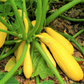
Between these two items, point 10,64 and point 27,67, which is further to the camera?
point 10,64

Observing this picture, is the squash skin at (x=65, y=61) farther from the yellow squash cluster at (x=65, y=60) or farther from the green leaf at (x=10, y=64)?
the green leaf at (x=10, y=64)

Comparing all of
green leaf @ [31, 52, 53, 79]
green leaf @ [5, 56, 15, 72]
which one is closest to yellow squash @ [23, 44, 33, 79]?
green leaf @ [31, 52, 53, 79]

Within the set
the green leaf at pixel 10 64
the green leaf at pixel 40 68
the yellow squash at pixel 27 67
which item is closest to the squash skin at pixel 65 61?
the green leaf at pixel 40 68

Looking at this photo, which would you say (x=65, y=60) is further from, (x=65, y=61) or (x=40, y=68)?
(x=40, y=68)

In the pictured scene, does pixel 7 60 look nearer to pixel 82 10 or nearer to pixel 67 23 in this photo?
pixel 67 23

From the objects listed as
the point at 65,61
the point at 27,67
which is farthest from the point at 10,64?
the point at 65,61

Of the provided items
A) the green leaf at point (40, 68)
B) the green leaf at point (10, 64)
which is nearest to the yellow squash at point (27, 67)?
the green leaf at point (40, 68)
